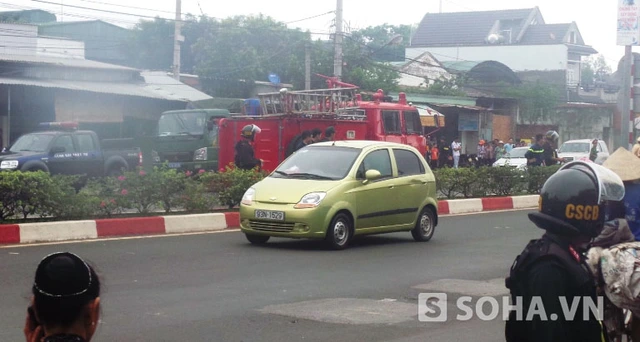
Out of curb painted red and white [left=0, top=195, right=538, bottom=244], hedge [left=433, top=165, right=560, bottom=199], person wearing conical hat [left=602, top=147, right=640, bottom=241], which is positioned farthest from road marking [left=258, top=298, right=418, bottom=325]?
hedge [left=433, top=165, right=560, bottom=199]

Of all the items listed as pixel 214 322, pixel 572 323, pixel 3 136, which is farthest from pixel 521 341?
pixel 3 136

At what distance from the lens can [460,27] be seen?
2985 inches

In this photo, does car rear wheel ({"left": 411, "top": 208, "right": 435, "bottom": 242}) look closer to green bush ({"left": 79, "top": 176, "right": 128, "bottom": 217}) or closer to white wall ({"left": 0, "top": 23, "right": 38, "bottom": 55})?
green bush ({"left": 79, "top": 176, "right": 128, "bottom": 217})

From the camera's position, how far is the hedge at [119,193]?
43.2ft

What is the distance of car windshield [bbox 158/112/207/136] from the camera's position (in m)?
25.5

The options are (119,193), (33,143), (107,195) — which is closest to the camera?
(107,195)

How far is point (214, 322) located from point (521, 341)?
191 inches

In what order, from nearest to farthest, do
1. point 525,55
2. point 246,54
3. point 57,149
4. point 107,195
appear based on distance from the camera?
point 107,195, point 57,149, point 246,54, point 525,55

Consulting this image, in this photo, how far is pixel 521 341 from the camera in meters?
3.21

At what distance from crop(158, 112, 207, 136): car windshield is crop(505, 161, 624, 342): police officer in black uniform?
2252 centimetres

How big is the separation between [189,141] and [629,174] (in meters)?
20.5

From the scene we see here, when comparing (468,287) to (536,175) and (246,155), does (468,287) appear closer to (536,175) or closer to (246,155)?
(246,155)

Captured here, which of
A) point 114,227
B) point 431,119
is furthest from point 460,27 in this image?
point 114,227

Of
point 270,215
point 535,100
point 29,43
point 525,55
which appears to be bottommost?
point 270,215
